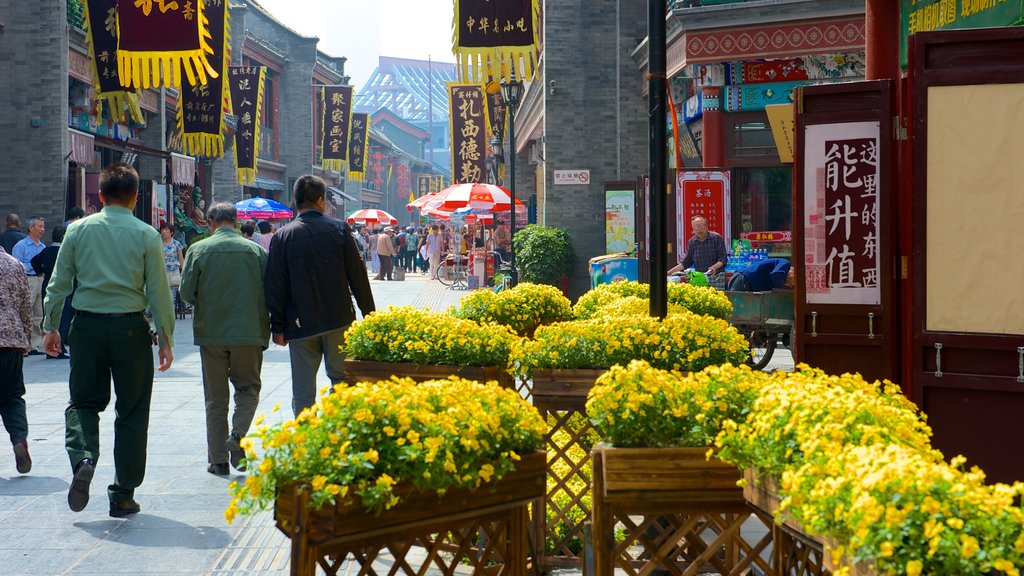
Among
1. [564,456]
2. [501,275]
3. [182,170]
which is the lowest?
[564,456]

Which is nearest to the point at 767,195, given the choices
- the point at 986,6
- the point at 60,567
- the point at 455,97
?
the point at 986,6

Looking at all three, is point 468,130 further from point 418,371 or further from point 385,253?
point 418,371

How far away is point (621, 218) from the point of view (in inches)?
791

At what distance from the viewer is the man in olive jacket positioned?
7.95 m

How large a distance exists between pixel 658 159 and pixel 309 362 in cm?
294

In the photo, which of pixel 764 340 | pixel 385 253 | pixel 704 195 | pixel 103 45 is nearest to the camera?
pixel 764 340

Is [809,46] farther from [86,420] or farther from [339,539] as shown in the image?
[339,539]

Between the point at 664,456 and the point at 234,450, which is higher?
the point at 664,456

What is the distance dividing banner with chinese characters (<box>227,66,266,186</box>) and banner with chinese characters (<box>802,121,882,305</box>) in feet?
101

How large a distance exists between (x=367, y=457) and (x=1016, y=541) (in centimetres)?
160

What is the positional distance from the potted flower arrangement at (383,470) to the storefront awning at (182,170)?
26.9 m

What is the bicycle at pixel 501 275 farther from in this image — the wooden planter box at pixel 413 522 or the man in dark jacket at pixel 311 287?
the wooden planter box at pixel 413 522

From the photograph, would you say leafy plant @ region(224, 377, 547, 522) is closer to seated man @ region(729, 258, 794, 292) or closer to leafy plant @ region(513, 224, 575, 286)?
seated man @ region(729, 258, 794, 292)

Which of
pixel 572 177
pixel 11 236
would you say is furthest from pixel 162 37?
pixel 572 177
